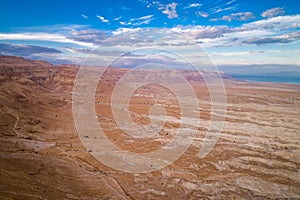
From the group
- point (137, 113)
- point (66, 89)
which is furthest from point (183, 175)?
point (66, 89)

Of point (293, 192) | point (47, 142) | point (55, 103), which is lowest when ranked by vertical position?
point (293, 192)

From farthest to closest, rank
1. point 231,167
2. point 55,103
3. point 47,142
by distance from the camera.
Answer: point 55,103
point 47,142
point 231,167

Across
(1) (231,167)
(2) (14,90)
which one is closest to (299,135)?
(1) (231,167)

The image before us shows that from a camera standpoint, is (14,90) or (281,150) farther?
(14,90)

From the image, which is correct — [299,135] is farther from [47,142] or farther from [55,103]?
[55,103]

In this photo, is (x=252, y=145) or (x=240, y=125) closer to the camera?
(x=252, y=145)

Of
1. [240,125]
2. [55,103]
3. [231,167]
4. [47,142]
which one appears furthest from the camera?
[55,103]

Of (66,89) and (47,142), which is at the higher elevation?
(66,89)

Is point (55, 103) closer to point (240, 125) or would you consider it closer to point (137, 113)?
point (137, 113)

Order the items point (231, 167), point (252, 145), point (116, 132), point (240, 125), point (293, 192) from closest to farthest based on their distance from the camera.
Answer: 1. point (293, 192)
2. point (231, 167)
3. point (252, 145)
4. point (116, 132)
5. point (240, 125)
